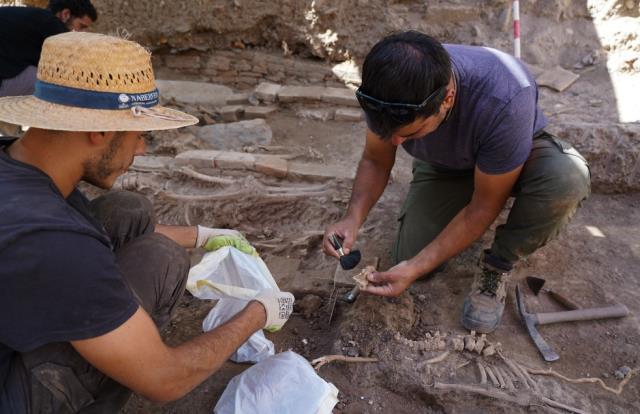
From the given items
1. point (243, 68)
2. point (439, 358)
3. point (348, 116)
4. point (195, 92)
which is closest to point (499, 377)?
point (439, 358)

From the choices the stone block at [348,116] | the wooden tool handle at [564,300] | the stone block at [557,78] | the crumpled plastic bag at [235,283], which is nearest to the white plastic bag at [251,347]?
the crumpled plastic bag at [235,283]

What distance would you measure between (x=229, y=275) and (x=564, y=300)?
1.68m

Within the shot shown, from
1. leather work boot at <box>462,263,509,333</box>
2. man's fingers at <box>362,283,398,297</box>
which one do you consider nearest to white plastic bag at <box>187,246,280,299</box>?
man's fingers at <box>362,283,398,297</box>

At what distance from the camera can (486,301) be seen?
7.42ft

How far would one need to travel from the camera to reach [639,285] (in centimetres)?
254

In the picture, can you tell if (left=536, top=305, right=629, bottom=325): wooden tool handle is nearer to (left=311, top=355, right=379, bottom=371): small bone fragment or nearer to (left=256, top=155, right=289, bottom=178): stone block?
(left=311, top=355, right=379, bottom=371): small bone fragment

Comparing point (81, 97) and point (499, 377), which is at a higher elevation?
point (81, 97)

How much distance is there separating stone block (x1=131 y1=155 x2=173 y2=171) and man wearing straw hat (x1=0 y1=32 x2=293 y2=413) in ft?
6.82

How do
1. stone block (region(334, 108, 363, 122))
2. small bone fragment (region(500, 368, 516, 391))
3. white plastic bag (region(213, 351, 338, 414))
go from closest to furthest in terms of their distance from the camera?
white plastic bag (region(213, 351, 338, 414)) → small bone fragment (region(500, 368, 516, 391)) → stone block (region(334, 108, 363, 122))

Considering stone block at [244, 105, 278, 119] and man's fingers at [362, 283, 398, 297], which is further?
stone block at [244, 105, 278, 119]

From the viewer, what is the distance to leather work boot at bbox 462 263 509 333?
7.26 ft

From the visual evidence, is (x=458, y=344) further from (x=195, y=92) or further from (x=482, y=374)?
(x=195, y=92)

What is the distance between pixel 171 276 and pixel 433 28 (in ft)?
15.2

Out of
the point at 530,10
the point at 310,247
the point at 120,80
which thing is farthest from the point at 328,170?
the point at 530,10
